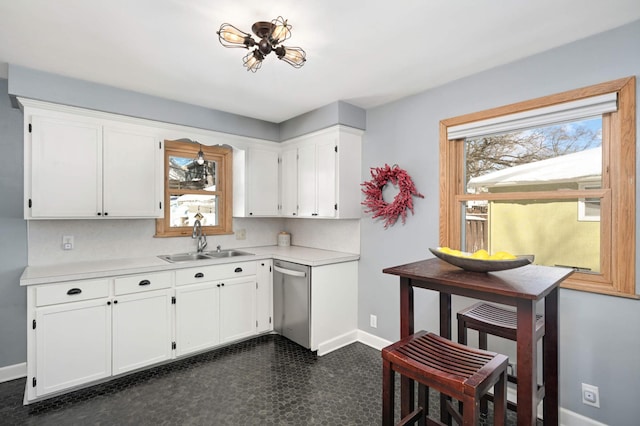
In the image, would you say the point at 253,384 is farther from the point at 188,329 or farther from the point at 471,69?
the point at 471,69

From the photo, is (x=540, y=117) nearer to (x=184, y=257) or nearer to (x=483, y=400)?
(x=483, y=400)

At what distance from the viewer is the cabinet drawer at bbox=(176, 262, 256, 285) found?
2.92 metres

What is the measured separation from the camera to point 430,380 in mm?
1359

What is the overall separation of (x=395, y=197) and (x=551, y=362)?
1.72 meters

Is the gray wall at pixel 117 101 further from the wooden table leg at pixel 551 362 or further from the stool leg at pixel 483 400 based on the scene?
the wooden table leg at pixel 551 362

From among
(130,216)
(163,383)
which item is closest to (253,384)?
(163,383)

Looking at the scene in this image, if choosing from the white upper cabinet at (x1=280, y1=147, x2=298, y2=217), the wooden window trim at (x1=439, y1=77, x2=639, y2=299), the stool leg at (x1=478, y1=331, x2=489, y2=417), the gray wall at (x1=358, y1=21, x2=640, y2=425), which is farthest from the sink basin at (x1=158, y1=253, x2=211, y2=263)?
the wooden window trim at (x1=439, y1=77, x2=639, y2=299)

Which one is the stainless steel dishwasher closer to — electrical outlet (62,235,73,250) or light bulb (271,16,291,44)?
electrical outlet (62,235,73,250)

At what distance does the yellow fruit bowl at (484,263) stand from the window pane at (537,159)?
3.27 ft

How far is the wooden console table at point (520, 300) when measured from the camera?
133 centimetres

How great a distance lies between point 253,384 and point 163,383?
0.73 m

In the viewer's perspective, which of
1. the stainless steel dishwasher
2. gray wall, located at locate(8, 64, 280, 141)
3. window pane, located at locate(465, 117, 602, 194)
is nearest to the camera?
window pane, located at locate(465, 117, 602, 194)

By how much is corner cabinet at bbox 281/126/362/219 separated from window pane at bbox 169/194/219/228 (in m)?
1.01

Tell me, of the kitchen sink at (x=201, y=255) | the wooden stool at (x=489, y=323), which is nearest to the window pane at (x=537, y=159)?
the wooden stool at (x=489, y=323)
